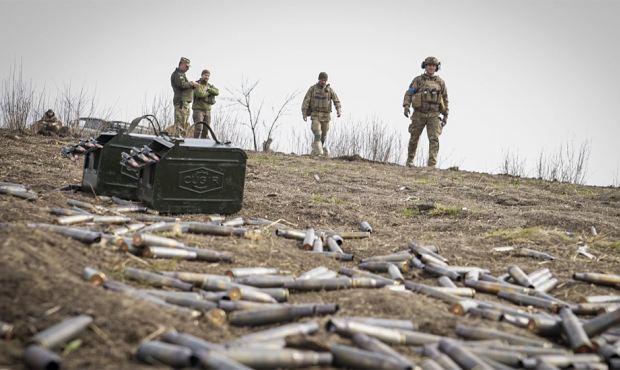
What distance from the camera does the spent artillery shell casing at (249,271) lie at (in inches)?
236

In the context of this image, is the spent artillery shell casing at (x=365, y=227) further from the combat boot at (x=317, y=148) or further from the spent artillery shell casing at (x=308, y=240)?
the combat boot at (x=317, y=148)

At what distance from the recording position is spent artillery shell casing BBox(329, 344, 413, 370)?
384 cm

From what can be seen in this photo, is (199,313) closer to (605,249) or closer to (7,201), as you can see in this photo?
(7,201)

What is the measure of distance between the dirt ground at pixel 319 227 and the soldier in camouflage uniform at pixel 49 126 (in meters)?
1.95

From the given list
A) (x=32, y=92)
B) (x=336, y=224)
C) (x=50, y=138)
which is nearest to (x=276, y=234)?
(x=336, y=224)

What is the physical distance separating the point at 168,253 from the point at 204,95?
14.5m

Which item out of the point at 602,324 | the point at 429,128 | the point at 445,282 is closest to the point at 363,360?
the point at 602,324

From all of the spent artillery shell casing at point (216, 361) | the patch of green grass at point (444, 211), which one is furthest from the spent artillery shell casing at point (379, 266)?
the patch of green grass at point (444, 211)

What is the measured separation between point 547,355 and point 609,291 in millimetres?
2637

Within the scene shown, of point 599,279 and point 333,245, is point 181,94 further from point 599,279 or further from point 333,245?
point 599,279

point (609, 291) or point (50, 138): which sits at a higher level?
point (50, 138)

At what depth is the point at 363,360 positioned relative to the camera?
3875mm

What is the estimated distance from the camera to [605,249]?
878 cm

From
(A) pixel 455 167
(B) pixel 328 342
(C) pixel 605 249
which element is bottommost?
(B) pixel 328 342
